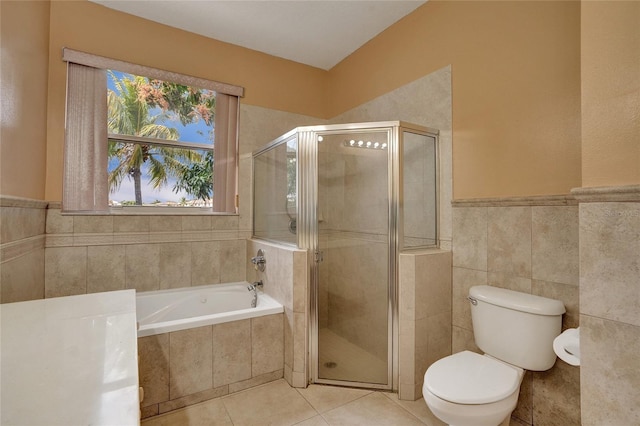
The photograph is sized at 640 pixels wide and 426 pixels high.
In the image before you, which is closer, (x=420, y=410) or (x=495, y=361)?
(x=495, y=361)

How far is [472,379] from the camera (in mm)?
1407

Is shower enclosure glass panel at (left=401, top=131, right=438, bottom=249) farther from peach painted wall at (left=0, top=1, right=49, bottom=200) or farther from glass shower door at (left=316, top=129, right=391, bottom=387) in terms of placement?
A: peach painted wall at (left=0, top=1, right=49, bottom=200)

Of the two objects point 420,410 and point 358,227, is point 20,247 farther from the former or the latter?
point 420,410

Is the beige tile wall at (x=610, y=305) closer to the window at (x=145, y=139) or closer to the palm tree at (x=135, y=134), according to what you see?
the window at (x=145, y=139)

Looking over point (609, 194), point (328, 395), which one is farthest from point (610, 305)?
point (328, 395)

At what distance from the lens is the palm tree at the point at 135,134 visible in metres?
2.52

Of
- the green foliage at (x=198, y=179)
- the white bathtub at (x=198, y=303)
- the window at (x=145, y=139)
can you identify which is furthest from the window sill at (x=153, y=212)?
the white bathtub at (x=198, y=303)

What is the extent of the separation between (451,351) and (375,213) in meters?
1.06

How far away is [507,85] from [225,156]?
2244 mm

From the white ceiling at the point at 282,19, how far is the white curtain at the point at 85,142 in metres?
0.62

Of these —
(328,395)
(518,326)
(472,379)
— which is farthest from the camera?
(328,395)

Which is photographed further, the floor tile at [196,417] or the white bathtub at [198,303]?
the white bathtub at [198,303]

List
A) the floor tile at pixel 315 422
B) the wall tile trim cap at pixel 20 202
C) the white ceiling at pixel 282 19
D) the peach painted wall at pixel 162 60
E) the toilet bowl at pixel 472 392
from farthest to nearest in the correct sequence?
the white ceiling at pixel 282 19
the peach painted wall at pixel 162 60
the floor tile at pixel 315 422
the wall tile trim cap at pixel 20 202
the toilet bowl at pixel 472 392

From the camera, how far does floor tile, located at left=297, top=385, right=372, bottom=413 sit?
1.88 metres
